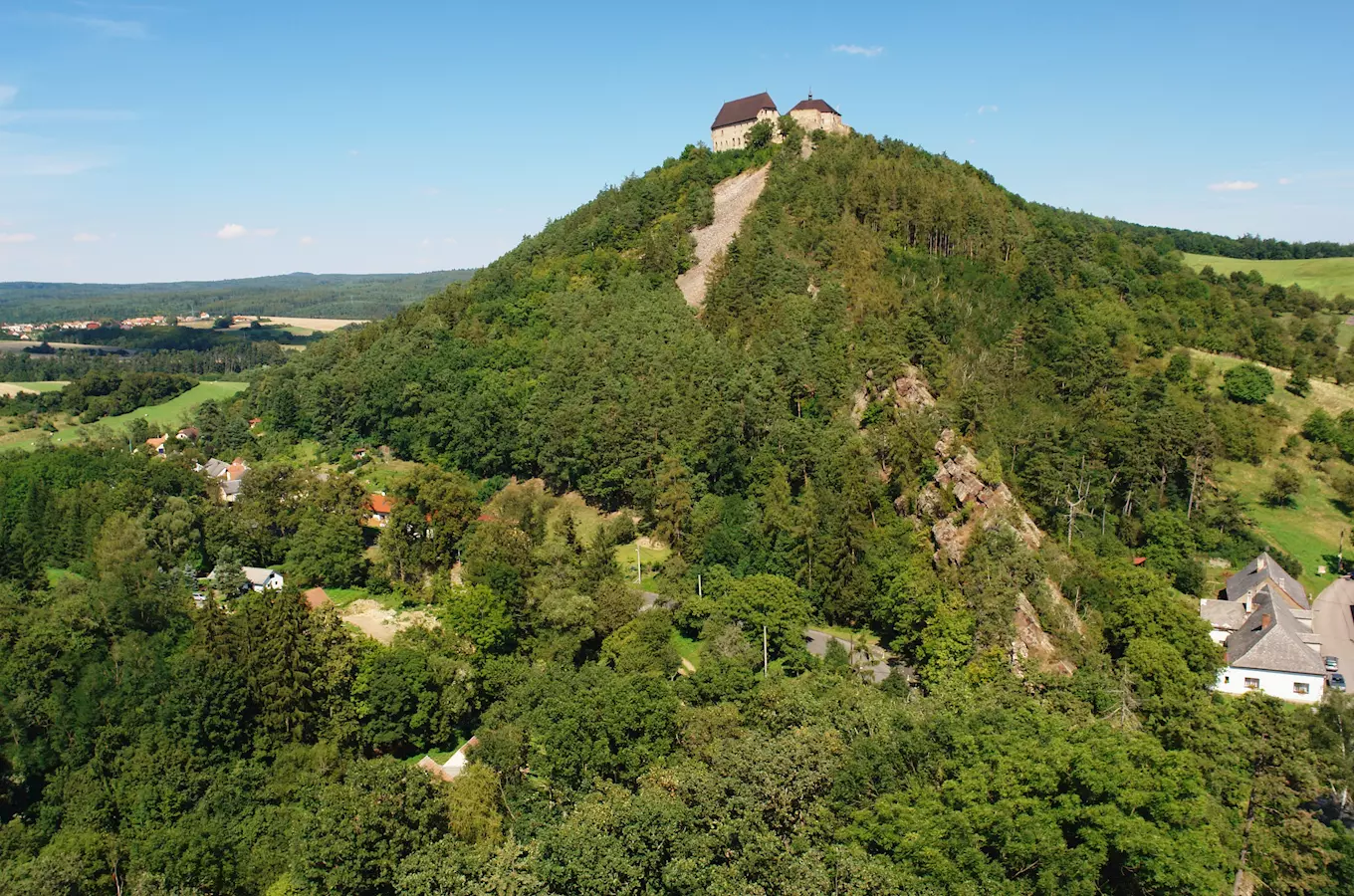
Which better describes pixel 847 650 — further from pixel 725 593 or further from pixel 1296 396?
pixel 1296 396

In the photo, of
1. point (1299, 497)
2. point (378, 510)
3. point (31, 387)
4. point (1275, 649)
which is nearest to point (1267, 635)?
point (1275, 649)

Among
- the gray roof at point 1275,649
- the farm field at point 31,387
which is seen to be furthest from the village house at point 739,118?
the farm field at point 31,387

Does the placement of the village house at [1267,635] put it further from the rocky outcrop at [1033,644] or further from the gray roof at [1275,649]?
the rocky outcrop at [1033,644]

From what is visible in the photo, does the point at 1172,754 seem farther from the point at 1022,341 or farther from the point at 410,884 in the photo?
the point at 1022,341

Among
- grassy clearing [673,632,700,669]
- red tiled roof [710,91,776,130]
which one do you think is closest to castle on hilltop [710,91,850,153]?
red tiled roof [710,91,776,130]

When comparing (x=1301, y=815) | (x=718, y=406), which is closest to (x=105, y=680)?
(x=718, y=406)

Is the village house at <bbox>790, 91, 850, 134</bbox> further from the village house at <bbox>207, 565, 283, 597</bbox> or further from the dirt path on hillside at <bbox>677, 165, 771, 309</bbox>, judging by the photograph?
the village house at <bbox>207, 565, 283, 597</bbox>

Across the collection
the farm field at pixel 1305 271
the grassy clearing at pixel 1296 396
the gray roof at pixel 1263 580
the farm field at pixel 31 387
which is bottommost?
the gray roof at pixel 1263 580
